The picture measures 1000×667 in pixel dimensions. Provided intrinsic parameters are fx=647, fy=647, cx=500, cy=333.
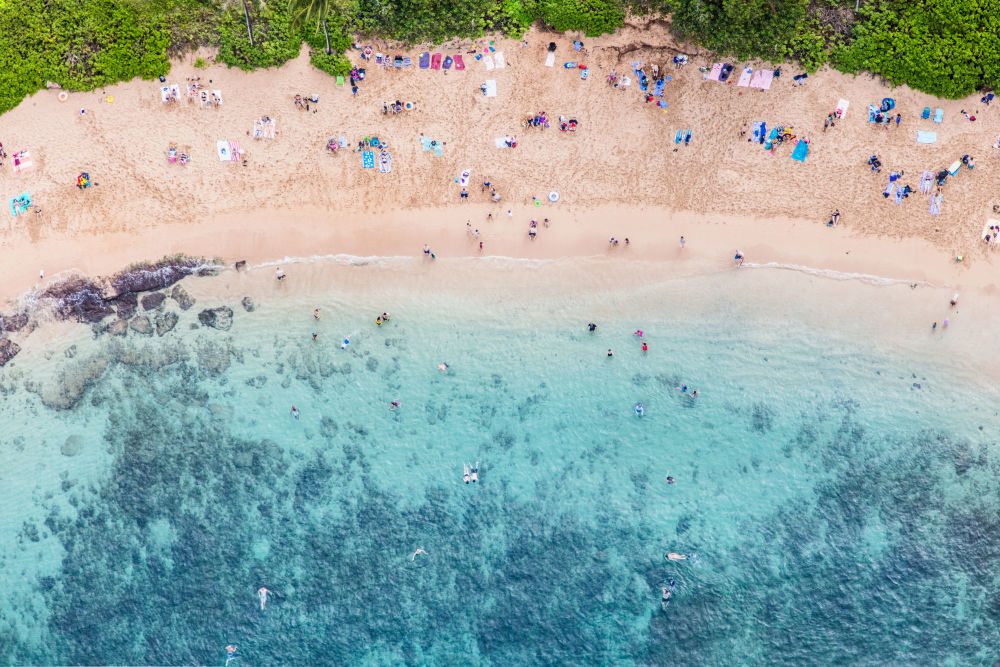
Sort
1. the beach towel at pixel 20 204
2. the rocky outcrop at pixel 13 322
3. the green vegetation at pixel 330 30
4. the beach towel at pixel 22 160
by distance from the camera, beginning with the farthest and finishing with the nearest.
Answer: the rocky outcrop at pixel 13 322 → the beach towel at pixel 20 204 → the beach towel at pixel 22 160 → the green vegetation at pixel 330 30

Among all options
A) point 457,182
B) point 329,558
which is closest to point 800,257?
point 457,182

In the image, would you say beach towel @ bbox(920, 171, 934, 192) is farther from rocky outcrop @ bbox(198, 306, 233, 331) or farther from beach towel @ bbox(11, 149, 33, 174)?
beach towel @ bbox(11, 149, 33, 174)

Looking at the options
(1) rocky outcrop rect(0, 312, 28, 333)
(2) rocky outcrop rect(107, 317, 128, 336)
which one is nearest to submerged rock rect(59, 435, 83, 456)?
(2) rocky outcrop rect(107, 317, 128, 336)

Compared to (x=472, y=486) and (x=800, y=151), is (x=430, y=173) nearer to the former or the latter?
(x=472, y=486)

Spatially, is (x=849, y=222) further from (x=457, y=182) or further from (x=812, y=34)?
(x=457, y=182)

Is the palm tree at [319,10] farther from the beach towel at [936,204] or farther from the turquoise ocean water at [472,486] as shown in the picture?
the beach towel at [936,204]

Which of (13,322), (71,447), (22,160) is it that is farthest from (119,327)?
(22,160)

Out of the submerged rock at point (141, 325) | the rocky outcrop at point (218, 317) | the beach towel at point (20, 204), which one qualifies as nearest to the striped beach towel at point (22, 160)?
the beach towel at point (20, 204)
